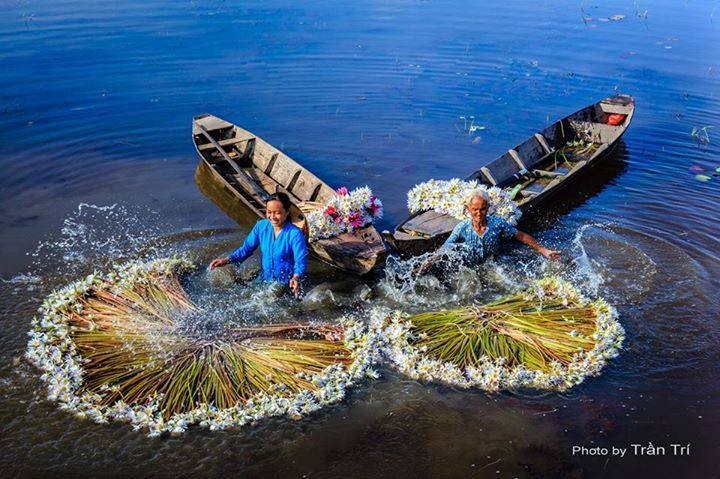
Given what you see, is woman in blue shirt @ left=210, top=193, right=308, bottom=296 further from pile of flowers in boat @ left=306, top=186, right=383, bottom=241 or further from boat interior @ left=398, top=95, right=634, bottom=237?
boat interior @ left=398, top=95, right=634, bottom=237

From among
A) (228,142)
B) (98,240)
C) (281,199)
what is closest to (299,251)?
(281,199)

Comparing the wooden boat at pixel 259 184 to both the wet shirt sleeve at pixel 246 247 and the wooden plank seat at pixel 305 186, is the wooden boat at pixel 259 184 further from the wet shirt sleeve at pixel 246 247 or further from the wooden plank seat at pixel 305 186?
the wet shirt sleeve at pixel 246 247

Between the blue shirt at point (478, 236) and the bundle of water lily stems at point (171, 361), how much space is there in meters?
1.92

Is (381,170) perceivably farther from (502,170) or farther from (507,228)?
(507,228)

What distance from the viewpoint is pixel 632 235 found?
10.3m

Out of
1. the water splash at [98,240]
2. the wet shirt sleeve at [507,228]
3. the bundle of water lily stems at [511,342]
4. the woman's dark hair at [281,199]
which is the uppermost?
the woman's dark hair at [281,199]

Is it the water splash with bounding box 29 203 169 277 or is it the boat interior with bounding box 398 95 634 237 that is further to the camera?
the boat interior with bounding box 398 95 634 237

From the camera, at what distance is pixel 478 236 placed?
8344mm

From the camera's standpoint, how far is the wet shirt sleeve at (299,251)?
7.77 metres

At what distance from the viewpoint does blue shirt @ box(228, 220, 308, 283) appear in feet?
25.6

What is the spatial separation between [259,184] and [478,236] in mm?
4630

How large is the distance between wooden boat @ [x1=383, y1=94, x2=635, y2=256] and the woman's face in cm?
184

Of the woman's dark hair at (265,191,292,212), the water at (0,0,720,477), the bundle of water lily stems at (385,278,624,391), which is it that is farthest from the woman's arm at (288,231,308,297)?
the bundle of water lily stems at (385,278,624,391)

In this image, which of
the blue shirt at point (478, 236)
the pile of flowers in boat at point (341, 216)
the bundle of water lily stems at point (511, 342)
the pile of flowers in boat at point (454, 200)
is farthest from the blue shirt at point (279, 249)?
the pile of flowers in boat at point (454, 200)
